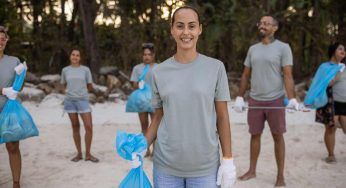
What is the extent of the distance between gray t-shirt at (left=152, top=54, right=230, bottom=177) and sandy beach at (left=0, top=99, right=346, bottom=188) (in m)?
2.30

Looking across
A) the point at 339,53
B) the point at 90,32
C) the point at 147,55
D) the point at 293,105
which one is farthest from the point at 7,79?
the point at 90,32

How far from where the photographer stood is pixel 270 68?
13.7 feet

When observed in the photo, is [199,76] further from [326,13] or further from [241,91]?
[326,13]

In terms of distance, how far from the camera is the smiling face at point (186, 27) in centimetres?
217

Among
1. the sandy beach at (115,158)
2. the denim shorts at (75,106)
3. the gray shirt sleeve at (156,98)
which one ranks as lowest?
the sandy beach at (115,158)

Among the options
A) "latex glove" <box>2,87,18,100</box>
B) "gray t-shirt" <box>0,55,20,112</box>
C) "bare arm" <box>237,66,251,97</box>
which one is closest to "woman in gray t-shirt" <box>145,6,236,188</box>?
"latex glove" <box>2,87,18,100</box>

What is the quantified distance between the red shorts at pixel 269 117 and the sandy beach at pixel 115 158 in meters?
0.61

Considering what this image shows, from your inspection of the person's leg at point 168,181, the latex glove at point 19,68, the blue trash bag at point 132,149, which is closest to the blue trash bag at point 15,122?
the latex glove at point 19,68

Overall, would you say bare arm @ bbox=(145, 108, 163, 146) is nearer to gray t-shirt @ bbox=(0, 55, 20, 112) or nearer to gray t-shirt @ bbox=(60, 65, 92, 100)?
gray t-shirt @ bbox=(0, 55, 20, 112)

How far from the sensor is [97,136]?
6770 millimetres

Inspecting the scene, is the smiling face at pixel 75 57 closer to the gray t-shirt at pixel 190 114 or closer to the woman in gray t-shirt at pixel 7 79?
the woman in gray t-shirt at pixel 7 79

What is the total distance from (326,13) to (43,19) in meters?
8.68

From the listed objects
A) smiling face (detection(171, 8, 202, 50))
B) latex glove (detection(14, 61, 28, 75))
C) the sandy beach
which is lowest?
→ the sandy beach

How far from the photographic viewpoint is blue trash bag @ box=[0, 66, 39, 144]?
372 cm
